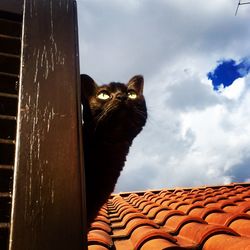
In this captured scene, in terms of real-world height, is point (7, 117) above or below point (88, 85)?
below

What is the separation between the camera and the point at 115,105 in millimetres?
1878

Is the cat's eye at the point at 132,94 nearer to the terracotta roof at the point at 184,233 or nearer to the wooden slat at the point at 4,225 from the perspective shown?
the terracotta roof at the point at 184,233

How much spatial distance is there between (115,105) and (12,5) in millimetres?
936

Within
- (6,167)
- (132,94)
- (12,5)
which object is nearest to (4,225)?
(6,167)

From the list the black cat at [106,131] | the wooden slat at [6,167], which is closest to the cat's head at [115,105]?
the black cat at [106,131]

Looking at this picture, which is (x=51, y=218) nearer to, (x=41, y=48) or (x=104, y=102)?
(x=41, y=48)

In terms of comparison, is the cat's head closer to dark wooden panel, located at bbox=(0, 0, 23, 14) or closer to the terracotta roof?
the terracotta roof

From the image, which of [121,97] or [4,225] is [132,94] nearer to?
[121,97]

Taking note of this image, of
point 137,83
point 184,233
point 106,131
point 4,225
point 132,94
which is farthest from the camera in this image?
point 137,83

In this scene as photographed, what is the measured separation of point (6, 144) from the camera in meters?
0.82

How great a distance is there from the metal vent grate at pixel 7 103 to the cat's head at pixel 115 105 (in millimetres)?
844

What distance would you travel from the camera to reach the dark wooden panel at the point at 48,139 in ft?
2.36

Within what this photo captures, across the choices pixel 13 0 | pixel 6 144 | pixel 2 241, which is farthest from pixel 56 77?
pixel 2 241

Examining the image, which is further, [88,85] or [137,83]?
[137,83]
